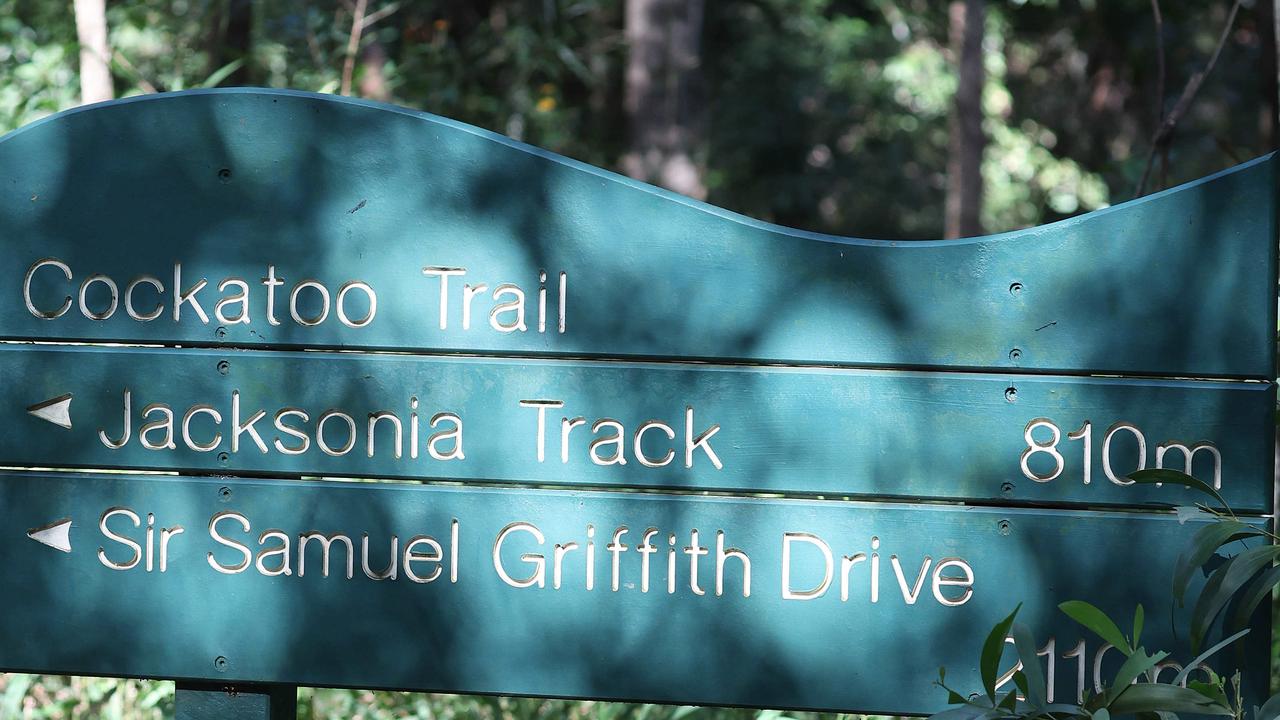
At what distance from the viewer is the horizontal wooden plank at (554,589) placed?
1956 mm

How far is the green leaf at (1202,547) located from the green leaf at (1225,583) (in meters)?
0.03

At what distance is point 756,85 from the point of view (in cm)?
1319

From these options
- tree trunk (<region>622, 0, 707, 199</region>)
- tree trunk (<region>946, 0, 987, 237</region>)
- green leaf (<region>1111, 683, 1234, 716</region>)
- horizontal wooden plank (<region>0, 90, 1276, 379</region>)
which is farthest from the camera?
tree trunk (<region>622, 0, 707, 199</region>)

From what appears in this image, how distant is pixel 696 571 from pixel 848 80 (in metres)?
11.8

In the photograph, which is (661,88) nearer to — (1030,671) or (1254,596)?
(1254,596)

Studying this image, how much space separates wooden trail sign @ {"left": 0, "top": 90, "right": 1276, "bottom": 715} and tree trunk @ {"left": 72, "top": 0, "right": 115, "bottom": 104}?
140cm

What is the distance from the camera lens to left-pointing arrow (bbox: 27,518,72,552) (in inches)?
81.8

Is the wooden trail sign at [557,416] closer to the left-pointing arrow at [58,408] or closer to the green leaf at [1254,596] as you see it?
the left-pointing arrow at [58,408]

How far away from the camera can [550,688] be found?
2.04m

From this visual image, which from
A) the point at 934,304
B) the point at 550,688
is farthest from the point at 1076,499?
the point at 550,688

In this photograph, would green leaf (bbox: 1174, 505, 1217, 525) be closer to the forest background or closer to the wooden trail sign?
the wooden trail sign

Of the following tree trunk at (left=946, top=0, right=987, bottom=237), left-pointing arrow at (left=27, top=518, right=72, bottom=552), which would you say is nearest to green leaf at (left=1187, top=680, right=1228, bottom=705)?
left-pointing arrow at (left=27, top=518, right=72, bottom=552)

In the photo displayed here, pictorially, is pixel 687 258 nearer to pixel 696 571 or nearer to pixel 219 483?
pixel 696 571

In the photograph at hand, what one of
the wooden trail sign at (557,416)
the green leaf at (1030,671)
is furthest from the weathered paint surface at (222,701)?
the green leaf at (1030,671)
